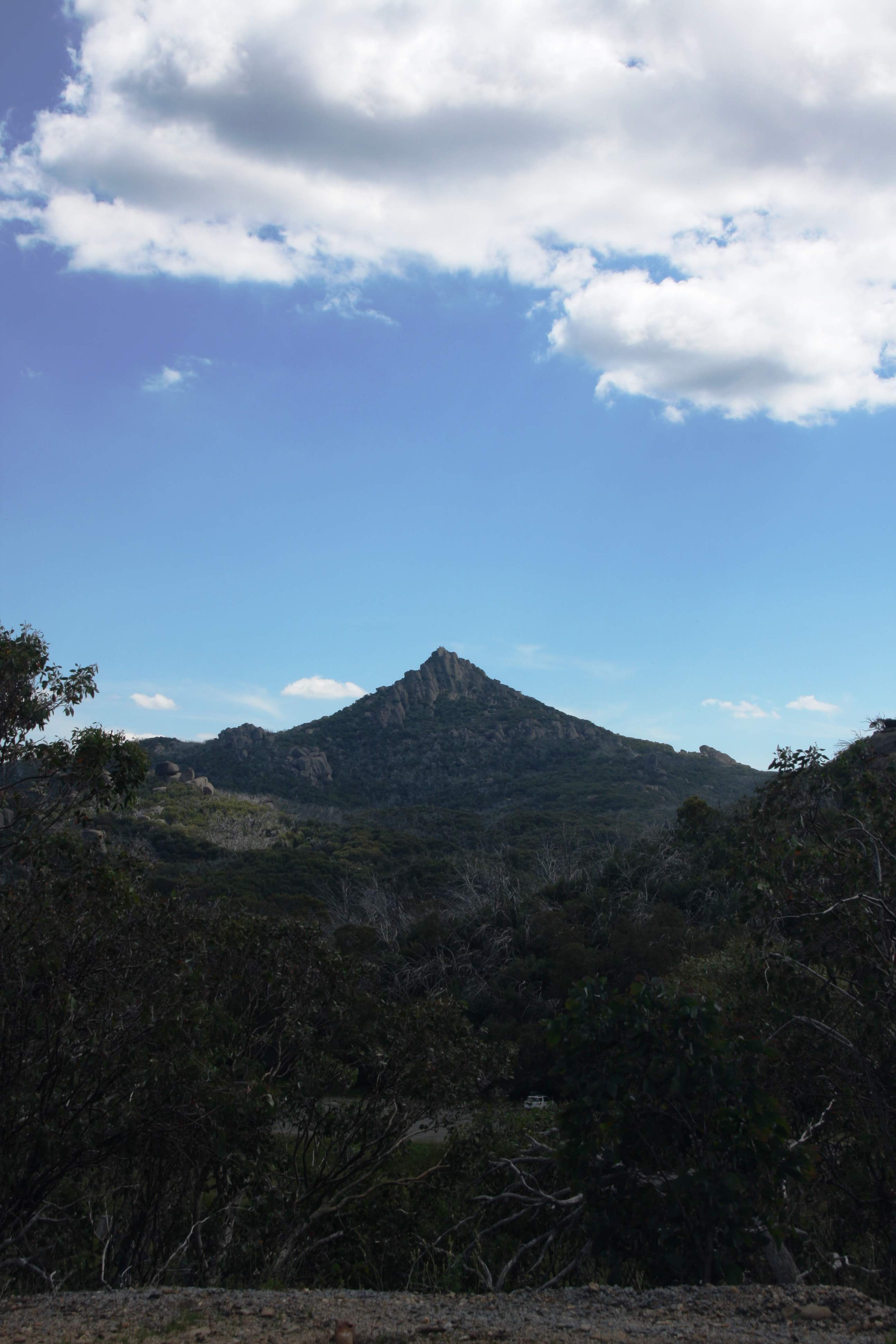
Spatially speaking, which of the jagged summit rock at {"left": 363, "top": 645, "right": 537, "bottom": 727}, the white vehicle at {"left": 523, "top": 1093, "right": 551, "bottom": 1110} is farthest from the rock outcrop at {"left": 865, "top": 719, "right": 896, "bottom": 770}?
the jagged summit rock at {"left": 363, "top": 645, "right": 537, "bottom": 727}

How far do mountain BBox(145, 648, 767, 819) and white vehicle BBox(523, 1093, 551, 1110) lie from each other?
39194 mm

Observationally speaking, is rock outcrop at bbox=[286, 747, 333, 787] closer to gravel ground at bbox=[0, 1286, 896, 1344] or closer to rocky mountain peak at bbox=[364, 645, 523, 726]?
rocky mountain peak at bbox=[364, 645, 523, 726]

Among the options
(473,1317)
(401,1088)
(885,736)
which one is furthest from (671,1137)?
(885,736)

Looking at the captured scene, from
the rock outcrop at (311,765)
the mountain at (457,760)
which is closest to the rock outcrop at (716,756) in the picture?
the mountain at (457,760)

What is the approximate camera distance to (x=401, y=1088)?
10.6 meters

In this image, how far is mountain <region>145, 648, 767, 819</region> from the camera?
6888 cm

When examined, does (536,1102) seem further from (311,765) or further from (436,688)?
(436,688)

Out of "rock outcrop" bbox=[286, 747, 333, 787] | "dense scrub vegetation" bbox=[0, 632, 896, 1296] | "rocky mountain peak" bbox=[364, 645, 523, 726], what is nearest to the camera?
"dense scrub vegetation" bbox=[0, 632, 896, 1296]

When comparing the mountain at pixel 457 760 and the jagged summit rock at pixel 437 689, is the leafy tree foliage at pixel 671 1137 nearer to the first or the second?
the mountain at pixel 457 760

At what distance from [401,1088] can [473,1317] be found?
5.99 m

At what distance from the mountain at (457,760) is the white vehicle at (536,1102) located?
39194 millimetres

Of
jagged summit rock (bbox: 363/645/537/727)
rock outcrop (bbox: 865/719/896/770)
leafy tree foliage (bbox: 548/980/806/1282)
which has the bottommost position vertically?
leafy tree foliage (bbox: 548/980/806/1282)

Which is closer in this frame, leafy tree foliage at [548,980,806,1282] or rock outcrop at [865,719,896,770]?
leafy tree foliage at [548,980,806,1282]

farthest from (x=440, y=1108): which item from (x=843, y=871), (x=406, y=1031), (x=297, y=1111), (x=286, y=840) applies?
(x=286, y=840)
